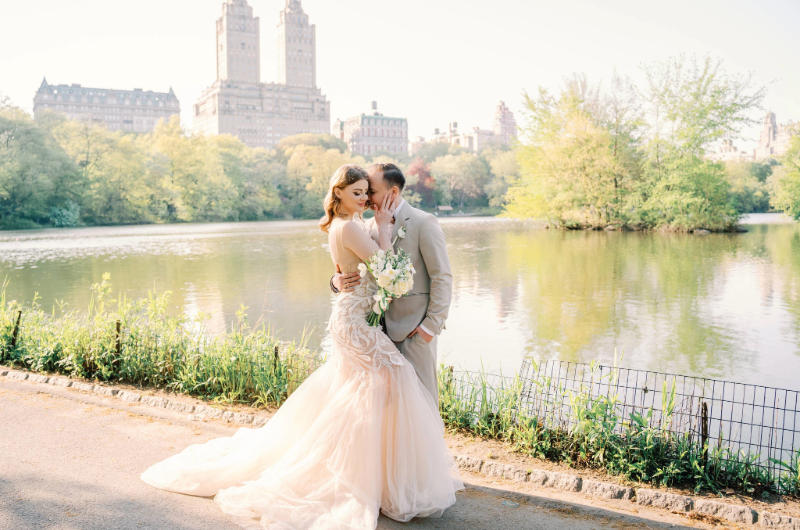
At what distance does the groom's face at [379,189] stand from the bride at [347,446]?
5 cm

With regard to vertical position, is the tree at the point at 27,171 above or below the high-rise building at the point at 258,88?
below

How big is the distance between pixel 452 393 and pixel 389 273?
2061mm

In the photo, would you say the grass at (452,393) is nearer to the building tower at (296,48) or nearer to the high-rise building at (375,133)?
the high-rise building at (375,133)

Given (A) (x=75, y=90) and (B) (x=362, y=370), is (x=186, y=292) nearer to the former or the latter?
(B) (x=362, y=370)

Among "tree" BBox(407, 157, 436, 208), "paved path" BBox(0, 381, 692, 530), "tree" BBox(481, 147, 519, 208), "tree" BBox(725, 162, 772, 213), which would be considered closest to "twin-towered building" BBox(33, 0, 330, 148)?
"tree" BBox(407, 157, 436, 208)

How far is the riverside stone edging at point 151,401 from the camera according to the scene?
16.4ft

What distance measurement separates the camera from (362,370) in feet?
11.9

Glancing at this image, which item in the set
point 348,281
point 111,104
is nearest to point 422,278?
point 348,281

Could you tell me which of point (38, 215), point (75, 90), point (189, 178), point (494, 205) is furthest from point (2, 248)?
point (75, 90)

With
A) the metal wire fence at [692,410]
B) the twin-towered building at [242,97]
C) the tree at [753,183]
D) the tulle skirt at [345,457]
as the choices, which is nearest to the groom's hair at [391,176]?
the tulle skirt at [345,457]

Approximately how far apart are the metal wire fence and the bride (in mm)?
1356

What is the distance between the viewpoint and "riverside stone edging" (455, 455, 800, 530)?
3420 millimetres

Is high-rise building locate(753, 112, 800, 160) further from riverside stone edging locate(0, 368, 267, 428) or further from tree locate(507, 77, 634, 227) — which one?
riverside stone edging locate(0, 368, 267, 428)

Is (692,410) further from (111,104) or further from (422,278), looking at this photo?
(111,104)
